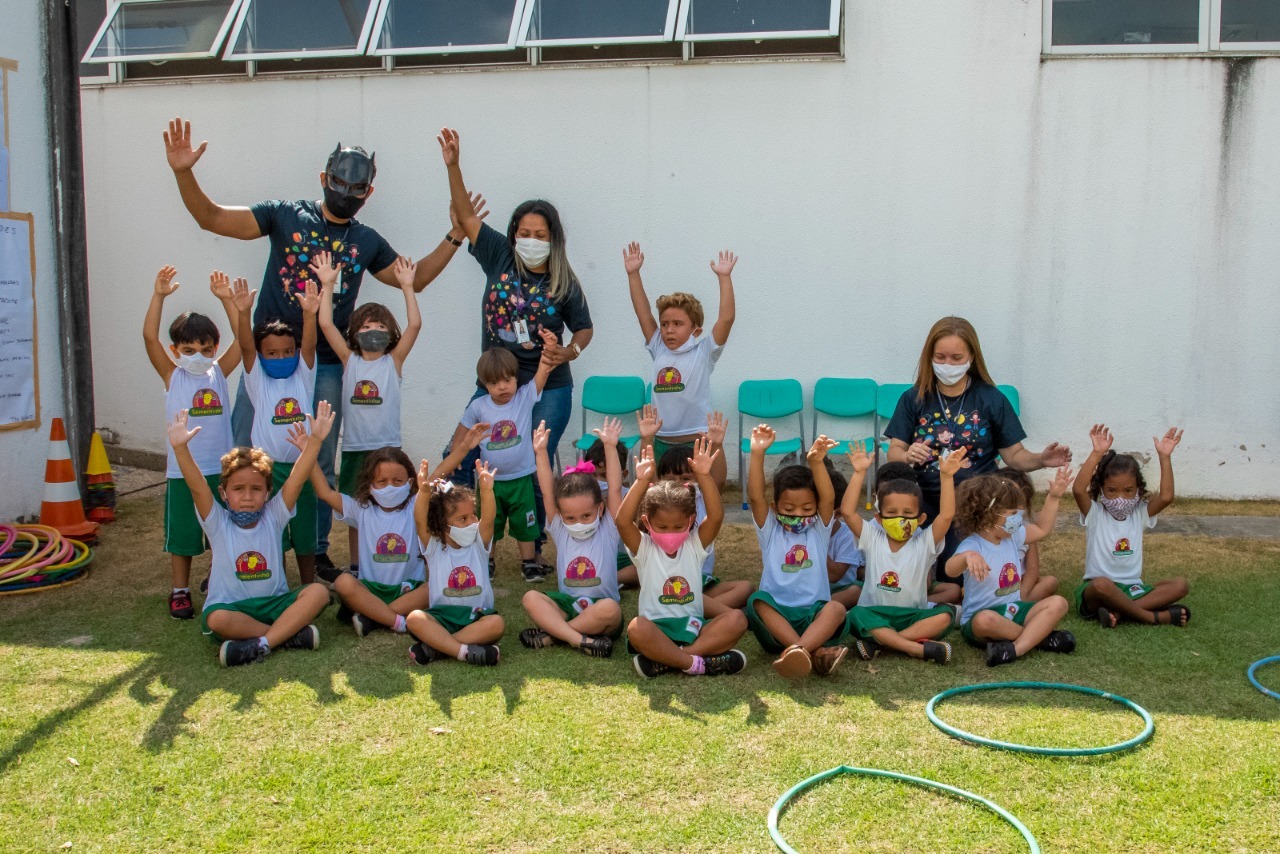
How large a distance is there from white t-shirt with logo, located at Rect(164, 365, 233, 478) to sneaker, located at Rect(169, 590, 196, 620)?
56cm

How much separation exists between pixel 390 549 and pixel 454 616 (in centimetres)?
58

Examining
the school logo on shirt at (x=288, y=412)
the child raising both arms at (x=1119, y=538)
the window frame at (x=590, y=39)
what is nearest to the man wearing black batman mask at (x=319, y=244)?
the school logo on shirt at (x=288, y=412)

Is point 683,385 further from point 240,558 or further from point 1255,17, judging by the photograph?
point 1255,17

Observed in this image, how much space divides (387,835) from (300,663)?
63.1 inches

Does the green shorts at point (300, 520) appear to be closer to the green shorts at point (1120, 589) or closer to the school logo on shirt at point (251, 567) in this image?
the school logo on shirt at point (251, 567)

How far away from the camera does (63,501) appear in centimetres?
668

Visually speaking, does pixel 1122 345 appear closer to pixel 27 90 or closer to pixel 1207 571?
pixel 1207 571

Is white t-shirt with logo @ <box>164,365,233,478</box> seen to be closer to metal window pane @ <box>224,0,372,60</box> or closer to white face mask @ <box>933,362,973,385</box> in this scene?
white face mask @ <box>933,362,973,385</box>

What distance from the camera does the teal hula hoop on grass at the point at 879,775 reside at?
10.2 ft

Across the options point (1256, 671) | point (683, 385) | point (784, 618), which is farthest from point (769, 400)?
point (1256, 671)

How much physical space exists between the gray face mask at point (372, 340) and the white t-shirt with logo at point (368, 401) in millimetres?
59

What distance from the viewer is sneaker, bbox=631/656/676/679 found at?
451 cm

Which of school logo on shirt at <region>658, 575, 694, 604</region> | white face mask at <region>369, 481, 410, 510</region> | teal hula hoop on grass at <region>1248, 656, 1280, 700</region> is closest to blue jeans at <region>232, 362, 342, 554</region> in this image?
white face mask at <region>369, 481, 410, 510</region>

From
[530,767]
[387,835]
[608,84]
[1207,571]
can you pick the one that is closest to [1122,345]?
[1207,571]
